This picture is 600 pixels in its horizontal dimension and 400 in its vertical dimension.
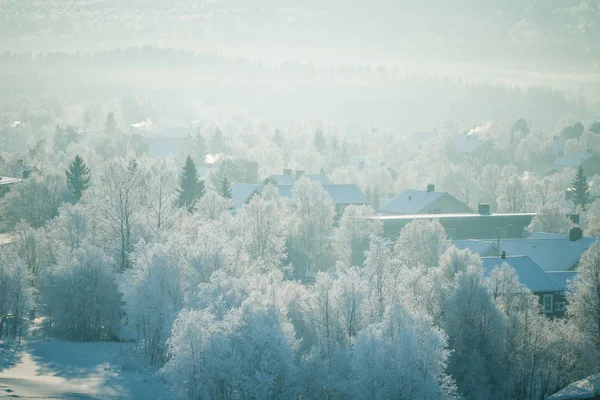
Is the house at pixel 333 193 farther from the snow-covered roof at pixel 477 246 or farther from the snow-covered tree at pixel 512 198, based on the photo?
the snow-covered tree at pixel 512 198

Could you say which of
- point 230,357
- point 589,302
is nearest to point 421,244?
point 589,302

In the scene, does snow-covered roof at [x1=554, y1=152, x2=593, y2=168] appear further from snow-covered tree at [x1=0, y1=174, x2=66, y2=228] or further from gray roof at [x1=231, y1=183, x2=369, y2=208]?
snow-covered tree at [x1=0, y1=174, x2=66, y2=228]

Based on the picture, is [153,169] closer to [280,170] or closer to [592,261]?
[280,170]

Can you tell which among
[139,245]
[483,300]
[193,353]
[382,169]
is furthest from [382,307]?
[382,169]

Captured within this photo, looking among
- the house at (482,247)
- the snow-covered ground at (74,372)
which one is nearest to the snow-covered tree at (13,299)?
the snow-covered ground at (74,372)

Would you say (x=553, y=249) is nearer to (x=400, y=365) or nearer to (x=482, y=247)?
(x=482, y=247)
